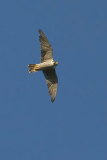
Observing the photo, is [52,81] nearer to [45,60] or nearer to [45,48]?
[45,60]

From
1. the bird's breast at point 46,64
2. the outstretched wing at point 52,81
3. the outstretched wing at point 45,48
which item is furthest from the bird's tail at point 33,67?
the outstretched wing at point 52,81

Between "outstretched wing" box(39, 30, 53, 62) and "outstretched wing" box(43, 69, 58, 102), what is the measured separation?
132cm

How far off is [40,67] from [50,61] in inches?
34.4

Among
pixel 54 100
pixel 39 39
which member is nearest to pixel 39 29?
pixel 39 39

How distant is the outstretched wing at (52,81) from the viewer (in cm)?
7469

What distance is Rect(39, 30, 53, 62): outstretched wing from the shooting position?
240 feet

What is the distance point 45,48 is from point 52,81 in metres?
2.82

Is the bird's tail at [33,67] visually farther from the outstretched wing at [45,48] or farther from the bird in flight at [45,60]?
the outstretched wing at [45,48]

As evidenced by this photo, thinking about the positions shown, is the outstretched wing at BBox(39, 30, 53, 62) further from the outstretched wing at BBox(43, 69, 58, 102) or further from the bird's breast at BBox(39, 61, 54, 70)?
the outstretched wing at BBox(43, 69, 58, 102)

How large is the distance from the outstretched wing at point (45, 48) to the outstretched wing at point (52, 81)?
132 centimetres

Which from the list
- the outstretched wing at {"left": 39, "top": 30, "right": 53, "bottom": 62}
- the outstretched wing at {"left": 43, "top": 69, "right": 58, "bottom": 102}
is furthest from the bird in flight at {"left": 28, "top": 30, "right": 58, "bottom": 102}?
the outstretched wing at {"left": 43, "top": 69, "right": 58, "bottom": 102}

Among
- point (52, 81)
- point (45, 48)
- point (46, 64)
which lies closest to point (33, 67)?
point (46, 64)

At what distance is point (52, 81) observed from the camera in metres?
74.9

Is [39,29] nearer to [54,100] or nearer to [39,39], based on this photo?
[39,39]
